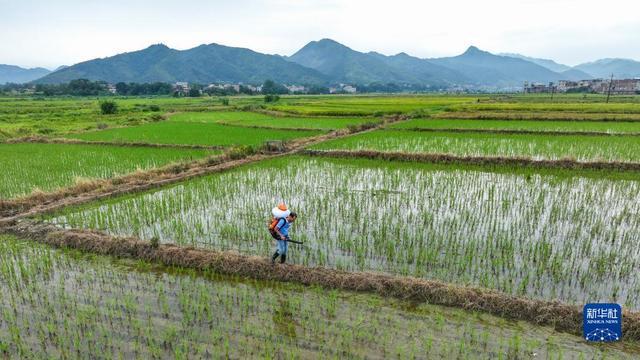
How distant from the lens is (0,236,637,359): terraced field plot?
4.12 meters

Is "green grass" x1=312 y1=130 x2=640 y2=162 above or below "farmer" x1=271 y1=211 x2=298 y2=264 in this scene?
above

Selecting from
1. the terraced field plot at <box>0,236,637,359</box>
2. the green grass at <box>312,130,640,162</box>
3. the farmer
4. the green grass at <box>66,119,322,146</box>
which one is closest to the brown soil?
the green grass at <box>312,130,640,162</box>

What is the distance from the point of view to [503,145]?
590 inches

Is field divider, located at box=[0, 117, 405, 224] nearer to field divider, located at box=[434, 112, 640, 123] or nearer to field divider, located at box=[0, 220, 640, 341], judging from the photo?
field divider, located at box=[0, 220, 640, 341]

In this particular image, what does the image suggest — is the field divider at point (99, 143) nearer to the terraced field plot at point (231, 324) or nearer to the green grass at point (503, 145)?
the green grass at point (503, 145)

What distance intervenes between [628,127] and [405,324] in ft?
66.7

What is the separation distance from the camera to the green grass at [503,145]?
13094 mm

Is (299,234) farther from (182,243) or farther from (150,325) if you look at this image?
(150,325)

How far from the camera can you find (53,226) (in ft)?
24.4

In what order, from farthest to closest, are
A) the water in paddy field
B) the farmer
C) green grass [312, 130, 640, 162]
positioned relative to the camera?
1. green grass [312, 130, 640, 162]
2. the water in paddy field
3. the farmer

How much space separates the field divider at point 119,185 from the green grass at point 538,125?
9.78m

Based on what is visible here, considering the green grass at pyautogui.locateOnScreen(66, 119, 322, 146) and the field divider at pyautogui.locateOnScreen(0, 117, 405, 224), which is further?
the green grass at pyautogui.locateOnScreen(66, 119, 322, 146)

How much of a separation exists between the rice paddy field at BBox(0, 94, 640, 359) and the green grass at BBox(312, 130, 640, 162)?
0.69 ft

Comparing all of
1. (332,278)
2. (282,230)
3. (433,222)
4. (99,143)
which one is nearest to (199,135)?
(99,143)
